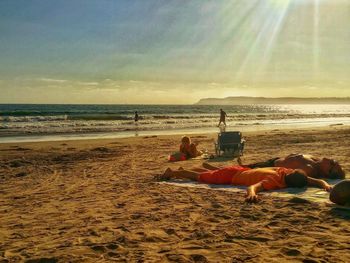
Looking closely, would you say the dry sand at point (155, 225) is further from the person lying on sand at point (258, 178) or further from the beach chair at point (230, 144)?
the beach chair at point (230, 144)

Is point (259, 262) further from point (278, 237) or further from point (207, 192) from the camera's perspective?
point (207, 192)

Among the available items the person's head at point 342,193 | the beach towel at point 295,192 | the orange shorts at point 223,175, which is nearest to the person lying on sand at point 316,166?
the beach towel at point 295,192

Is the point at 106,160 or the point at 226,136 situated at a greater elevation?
the point at 226,136

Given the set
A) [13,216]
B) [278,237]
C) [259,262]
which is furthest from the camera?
[13,216]

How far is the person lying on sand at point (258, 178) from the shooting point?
24.6 feet

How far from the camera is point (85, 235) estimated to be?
5262 millimetres

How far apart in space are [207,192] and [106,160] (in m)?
6.77

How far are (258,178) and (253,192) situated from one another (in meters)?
0.93

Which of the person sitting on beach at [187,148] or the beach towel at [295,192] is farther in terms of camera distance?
the person sitting on beach at [187,148]

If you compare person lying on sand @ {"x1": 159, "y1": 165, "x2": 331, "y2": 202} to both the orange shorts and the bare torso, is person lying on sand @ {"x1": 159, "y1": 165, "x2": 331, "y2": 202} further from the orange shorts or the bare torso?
the bare torso

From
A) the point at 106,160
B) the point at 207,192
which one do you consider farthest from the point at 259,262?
the point at 106,160

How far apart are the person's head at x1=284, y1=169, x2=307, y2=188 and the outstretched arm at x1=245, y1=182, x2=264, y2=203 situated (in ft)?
1.87

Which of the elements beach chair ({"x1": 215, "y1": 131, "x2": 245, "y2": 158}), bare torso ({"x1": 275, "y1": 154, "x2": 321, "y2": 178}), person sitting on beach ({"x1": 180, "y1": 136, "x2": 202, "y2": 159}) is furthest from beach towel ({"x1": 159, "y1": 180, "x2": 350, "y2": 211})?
beach chair ({"x1": 215, "y1": 131, "x2": 245, "y2": 158})

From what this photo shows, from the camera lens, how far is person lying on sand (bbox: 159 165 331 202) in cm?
749
